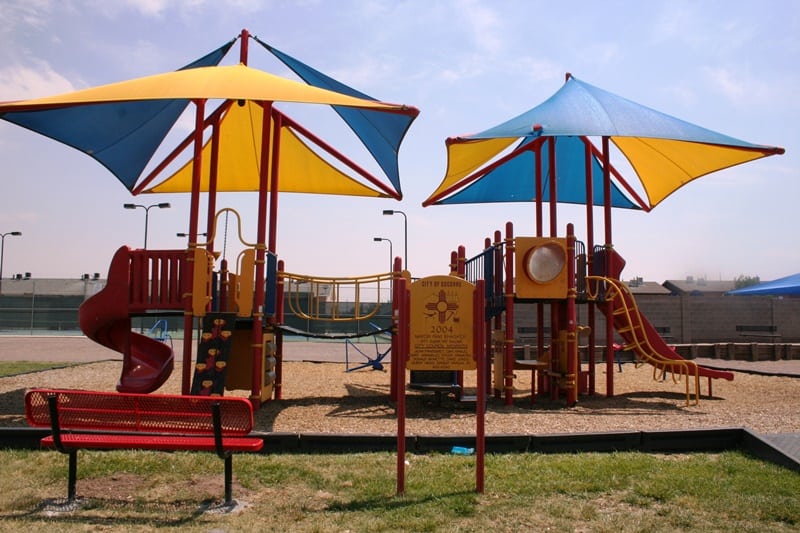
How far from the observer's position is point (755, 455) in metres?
6.92

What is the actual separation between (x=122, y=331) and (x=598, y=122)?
8880 mm

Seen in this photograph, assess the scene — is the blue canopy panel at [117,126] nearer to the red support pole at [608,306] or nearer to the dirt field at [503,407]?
the dirt field at [503,407]

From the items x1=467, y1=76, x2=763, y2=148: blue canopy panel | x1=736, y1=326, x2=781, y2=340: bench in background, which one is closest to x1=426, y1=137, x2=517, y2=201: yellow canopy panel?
x1=467, y1=76, x2=763, y2=148: blue canopy panel

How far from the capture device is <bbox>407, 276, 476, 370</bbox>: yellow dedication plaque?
6363 mm

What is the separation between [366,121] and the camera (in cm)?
1234

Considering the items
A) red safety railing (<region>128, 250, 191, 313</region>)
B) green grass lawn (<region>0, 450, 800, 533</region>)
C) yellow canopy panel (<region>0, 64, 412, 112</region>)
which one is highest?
yellow canopy panel (<region>0, 64, 412, 112</region>)

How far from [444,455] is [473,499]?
66.0 inches

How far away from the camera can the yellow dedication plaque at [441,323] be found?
6.36 m

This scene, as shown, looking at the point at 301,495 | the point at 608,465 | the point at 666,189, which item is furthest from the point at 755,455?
the point at 666,189

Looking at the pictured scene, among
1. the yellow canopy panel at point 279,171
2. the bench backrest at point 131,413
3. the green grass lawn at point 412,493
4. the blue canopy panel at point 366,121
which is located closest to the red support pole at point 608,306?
the blue canopy panel at point 366,121

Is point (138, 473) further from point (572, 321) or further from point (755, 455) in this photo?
point (572, 321)

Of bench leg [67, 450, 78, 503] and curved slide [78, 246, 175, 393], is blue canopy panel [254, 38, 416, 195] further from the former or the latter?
bench leg [67, 450, 78, 503]

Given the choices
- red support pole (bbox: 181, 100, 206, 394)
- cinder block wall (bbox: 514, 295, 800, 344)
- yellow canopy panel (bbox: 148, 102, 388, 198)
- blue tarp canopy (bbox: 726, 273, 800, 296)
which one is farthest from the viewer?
cinder block wall (bbox: 514, 295, 800, 344)

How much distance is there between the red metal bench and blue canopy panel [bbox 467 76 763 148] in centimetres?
747
